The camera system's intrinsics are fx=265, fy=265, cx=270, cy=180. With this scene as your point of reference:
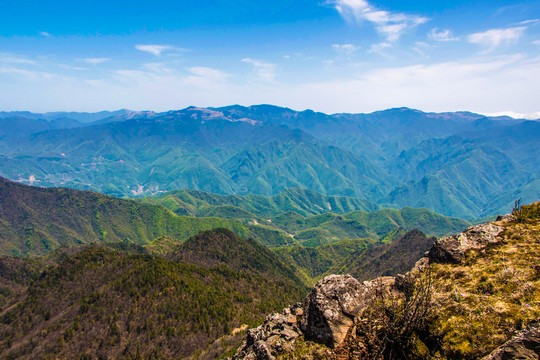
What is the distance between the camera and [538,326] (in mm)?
13570

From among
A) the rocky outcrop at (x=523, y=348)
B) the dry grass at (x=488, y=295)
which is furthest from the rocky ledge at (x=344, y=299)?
the rocky outcrop at (x=523, y=348)

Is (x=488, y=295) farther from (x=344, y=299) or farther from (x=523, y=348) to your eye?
(x=344, y=299)

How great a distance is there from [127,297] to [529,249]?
12803 cm

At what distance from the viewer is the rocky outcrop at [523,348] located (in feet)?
41.5

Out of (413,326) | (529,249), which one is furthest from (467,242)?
(413,326)

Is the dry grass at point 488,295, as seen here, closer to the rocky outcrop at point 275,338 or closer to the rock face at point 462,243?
the rock face at point 462,243

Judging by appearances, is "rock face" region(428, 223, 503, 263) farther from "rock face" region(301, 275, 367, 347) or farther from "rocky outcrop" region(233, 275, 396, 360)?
"rock face" region(301, 275, 367, 347)

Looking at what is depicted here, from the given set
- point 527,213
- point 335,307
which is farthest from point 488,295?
point 527,213

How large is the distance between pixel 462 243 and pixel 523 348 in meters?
14.7

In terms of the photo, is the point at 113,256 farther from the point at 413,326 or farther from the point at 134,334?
the point at 413,326

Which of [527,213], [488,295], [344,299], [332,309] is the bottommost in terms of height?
[332,309]

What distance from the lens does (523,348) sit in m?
12.9

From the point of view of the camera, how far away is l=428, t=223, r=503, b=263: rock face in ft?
83.1

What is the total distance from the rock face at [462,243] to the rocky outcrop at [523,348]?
12.3 meters
